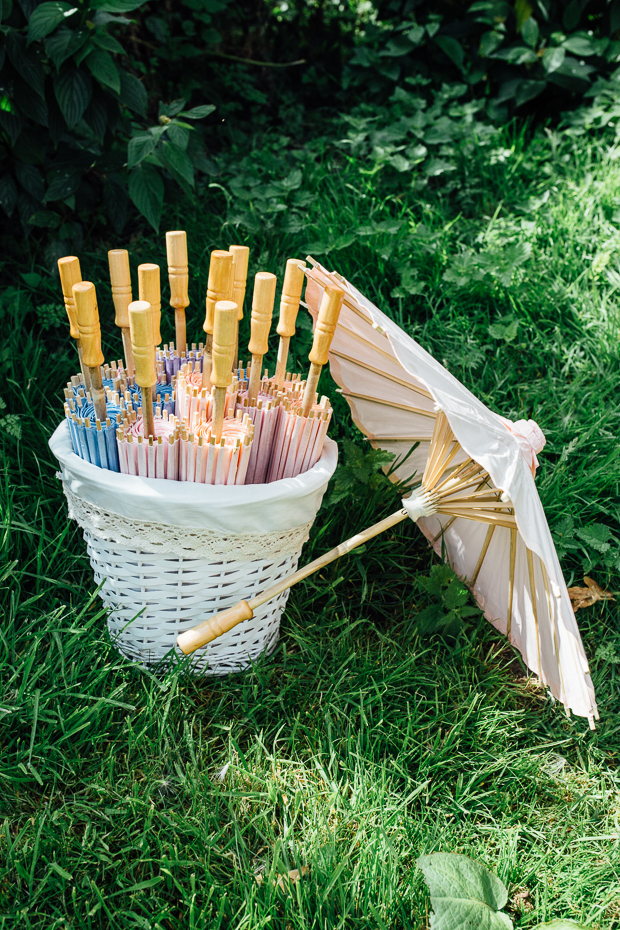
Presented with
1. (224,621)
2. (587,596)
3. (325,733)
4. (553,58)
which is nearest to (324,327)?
(224,621)

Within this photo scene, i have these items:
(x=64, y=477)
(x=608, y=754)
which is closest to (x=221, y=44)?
(x=64, y=477)

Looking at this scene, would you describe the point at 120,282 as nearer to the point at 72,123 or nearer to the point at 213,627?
the point at 213,627

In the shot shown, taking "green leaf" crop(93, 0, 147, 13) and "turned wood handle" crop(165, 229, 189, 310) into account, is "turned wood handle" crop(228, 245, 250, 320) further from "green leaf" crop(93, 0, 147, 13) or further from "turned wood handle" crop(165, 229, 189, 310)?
"green leaf" crop(93, 0, 147, 13)

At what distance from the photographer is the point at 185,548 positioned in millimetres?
1210

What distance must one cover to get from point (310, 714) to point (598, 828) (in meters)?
0.58

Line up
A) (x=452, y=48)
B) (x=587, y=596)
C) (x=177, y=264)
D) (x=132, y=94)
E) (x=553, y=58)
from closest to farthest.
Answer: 1. (x=177, y=264)
2. (x=587, y=596)
3. (x=132, y=94)
4. (x=553, y=58)
5. (x=452, y=48)

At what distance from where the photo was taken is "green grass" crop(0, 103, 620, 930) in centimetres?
111

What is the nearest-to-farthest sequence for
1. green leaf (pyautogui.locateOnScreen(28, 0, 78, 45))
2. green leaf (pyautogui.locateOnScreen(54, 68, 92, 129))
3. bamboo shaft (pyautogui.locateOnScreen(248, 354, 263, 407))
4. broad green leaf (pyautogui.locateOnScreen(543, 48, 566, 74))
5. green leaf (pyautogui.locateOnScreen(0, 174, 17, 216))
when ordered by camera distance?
bamboo shaft (pyautogui.locateOnScreen(248, 354, 263, 407)) → green leaf (pyautogui.locateOnScreen(28, 0, 78, 45)) → green leaf (pyautogui.locateOnScreen(54, 68, 92, 129)) → green leaf (pyautogui.locateOnScreen(0, 174, 17, 216)) → broad green leaf (pyautogui.locateOnScreen(543, 48, 566, 74))

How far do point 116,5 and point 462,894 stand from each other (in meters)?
1.92

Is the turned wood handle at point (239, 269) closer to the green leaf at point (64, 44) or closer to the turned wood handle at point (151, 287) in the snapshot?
the turned wood handle at point (151, 287)

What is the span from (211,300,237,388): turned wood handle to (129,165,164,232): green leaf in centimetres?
92

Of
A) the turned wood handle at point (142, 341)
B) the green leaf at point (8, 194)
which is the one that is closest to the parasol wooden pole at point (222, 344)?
the turned wood handle at point (142, 341)

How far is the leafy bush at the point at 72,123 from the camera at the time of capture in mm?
1642

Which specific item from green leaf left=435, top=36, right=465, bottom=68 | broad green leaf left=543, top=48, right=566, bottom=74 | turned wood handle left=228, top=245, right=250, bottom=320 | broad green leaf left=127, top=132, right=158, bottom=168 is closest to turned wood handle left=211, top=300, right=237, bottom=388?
turned wood handle left=228, top=245, right=250, bottom=320
